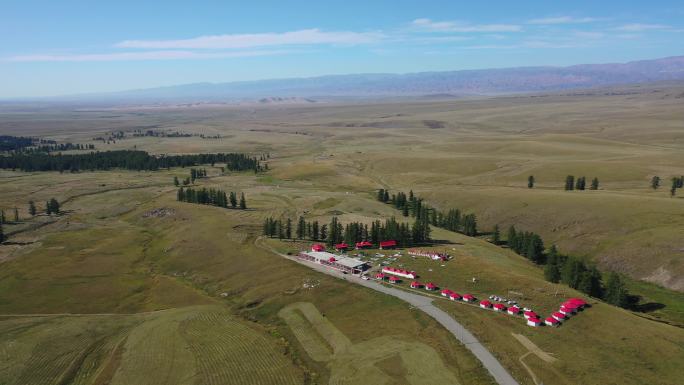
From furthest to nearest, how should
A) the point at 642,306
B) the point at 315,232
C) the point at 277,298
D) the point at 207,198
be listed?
the point at 207,198, the point at 315,232, the point at 642,306, the point at 277,298

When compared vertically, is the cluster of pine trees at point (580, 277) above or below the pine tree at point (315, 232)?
below

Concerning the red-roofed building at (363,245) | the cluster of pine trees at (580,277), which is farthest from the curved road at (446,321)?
the cluster of pine trees at (580,277)

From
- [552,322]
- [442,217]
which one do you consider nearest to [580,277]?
[552,322]

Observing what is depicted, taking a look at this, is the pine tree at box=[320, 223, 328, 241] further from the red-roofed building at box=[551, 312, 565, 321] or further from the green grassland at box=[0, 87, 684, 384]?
the red-roofed building at box=[551, 312, 565, 321]

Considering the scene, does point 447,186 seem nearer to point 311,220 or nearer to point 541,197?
point 541,197

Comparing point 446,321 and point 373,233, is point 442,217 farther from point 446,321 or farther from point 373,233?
point 446,321

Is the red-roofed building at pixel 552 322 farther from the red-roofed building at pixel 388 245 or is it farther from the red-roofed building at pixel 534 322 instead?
the red-roofed building at pixel 388 245

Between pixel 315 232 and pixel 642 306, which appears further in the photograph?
pixel 315 232

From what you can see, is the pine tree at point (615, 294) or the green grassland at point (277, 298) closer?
the green grassland at point (277, 298)

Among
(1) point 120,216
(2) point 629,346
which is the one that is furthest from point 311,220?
(2) point 629,346

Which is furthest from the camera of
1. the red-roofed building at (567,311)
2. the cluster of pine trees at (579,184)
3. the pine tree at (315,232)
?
the cluster of pine trees at (579,184)
